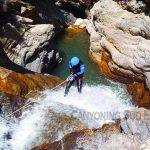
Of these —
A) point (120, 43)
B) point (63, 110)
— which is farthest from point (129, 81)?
point (63, 110)

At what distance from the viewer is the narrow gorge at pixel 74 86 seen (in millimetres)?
15148

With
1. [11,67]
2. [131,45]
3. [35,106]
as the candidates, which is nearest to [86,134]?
[35,106]

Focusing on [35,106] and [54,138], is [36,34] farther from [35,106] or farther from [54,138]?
[54,138]

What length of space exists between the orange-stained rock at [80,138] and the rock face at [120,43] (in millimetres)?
6509

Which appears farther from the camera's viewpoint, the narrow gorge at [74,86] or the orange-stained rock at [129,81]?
the orange-stained rock at [129,81]

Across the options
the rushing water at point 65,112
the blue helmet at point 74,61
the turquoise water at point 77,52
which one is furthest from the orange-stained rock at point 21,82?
the turquoise water at point 77,52

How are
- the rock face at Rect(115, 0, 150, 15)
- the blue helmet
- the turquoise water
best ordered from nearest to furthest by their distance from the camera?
the blue helmet
the rock face at Rect(115, 0, 150, 15)
the turquoise water

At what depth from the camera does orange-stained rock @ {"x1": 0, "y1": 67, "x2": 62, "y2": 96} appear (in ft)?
60.1

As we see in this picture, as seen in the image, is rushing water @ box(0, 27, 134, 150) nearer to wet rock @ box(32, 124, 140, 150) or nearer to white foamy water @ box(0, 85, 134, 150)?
white foamy water @ box(0, 85, 134, 150)

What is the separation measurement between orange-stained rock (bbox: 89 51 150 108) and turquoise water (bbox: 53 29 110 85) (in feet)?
1.59

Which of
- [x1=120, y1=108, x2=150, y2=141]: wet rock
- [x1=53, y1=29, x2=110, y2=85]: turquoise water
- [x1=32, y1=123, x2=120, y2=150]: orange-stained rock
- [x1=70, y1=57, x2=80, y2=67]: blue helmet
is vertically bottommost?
[x1=53, y1=29, x2=110, y2=85]: turquoise water

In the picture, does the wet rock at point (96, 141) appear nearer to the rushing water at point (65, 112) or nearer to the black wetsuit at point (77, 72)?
the rushing water at point (65, 112)

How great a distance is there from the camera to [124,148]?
1354 centimetres

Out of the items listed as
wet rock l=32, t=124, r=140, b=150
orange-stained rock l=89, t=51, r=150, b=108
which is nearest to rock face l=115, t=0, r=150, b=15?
orange-stained rock l=89, t=51, r=150, b=108
